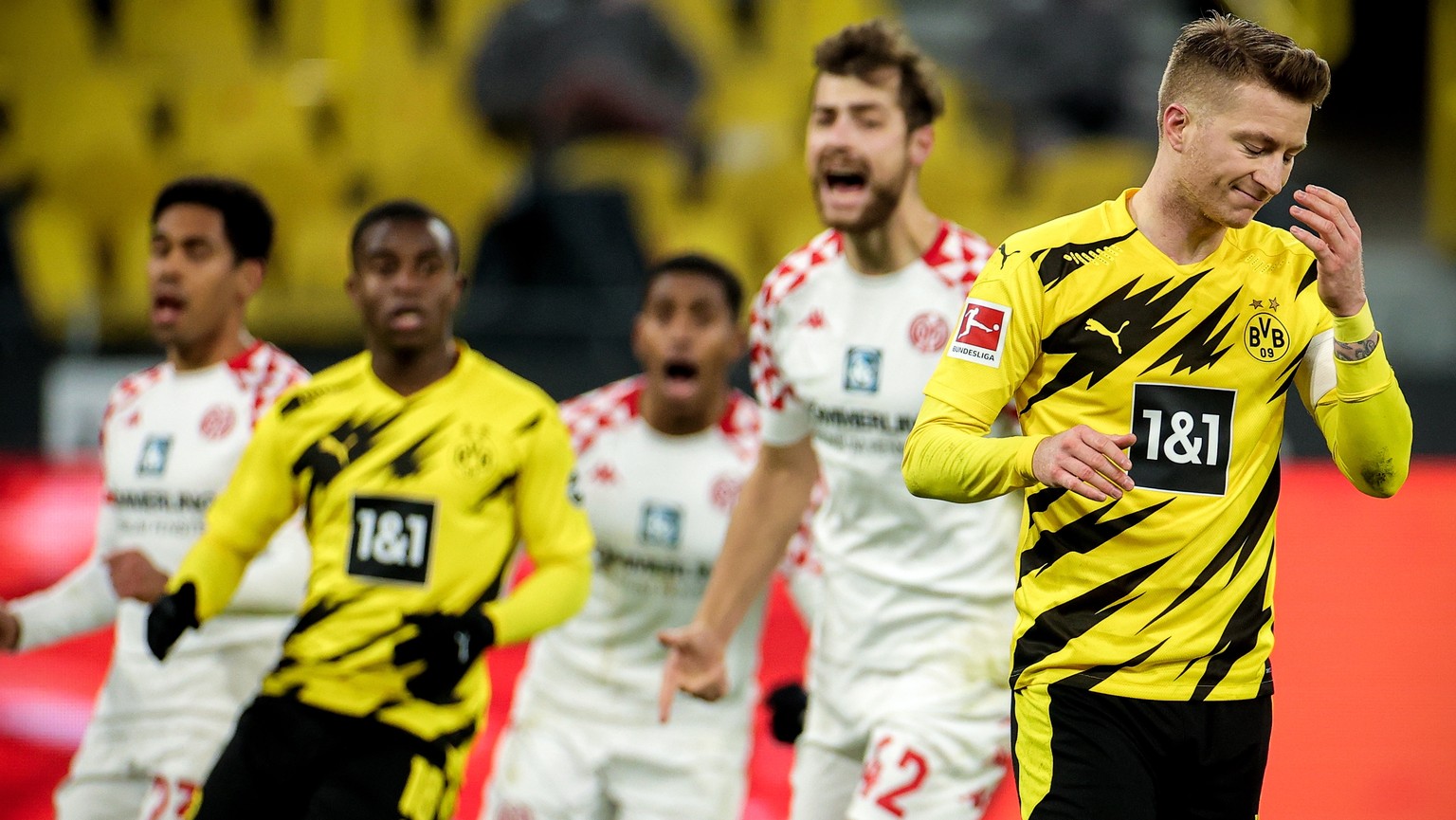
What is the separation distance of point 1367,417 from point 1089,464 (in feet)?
1.88

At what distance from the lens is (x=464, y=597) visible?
13.6 ft

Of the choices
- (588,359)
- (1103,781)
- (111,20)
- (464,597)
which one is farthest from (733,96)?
(1103,781)

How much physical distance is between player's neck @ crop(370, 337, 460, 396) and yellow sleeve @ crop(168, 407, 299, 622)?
11.4 inches

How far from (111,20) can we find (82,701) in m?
7.11

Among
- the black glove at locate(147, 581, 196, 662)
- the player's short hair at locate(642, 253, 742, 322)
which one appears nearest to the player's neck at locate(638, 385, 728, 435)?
the player's short hair at locate(642, 253, 742, 322)

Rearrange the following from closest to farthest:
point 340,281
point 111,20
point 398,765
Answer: point 398,765, point 340,281, point 111,20

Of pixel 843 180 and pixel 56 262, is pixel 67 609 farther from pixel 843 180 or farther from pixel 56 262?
pixel 56 262

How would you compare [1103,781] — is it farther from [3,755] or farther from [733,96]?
[733,96]

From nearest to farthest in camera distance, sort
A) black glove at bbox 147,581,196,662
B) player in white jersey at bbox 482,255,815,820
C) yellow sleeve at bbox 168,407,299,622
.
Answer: black glove at bbox 147,581,196,662 < yellow sleeve at bbox 168,407,299,622 < player in white jersey at bbox 482,255,815,820

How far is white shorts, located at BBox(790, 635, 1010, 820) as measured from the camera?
4012 millimetres

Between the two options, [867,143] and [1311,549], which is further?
[1311,549]

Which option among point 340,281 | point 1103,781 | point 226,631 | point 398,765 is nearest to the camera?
point 1103,781

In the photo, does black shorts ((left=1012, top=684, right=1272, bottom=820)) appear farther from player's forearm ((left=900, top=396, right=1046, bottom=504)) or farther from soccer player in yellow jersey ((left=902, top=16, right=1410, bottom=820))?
player's forearm ((left=900, top=396, right=1046, bottom=504))

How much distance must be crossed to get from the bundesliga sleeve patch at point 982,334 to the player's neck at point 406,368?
5.75 ft
